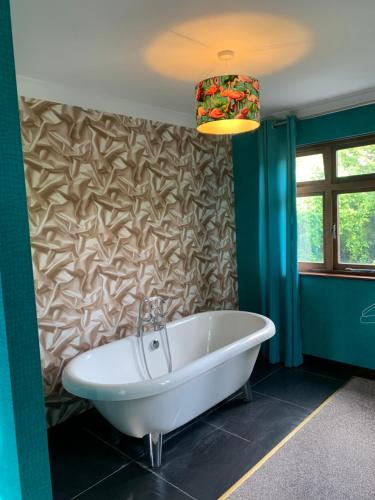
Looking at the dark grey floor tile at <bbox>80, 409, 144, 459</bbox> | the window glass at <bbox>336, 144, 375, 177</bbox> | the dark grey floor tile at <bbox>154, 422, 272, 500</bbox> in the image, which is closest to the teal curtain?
the window glass at <bbox>336, 144, 375, 177</bbox>

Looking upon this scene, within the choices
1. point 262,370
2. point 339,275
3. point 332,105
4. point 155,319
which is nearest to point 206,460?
point 155,319

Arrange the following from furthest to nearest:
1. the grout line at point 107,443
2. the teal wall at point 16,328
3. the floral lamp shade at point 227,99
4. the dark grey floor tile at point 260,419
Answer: the dark grey floor tile at point 260,419 < the grout line at point 107,443 < the floral lamp shade at point 227,99 < the teal wall at point 16,328

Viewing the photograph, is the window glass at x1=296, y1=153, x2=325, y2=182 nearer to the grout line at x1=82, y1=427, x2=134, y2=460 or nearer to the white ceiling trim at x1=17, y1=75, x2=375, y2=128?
the white ceiling trim at x1=17, y1=75, x2=375, y2=128

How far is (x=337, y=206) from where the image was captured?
134 inches

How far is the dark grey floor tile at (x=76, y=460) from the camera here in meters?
2.08

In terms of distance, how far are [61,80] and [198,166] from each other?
148 centimetres

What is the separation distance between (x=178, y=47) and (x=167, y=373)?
1897 mm

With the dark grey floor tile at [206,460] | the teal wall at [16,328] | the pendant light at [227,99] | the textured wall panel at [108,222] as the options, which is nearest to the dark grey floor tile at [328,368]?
the textured wall panel at [108,222]

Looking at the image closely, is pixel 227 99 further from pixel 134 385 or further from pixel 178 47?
pixel 134 385

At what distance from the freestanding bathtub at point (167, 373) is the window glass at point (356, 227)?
108 cm

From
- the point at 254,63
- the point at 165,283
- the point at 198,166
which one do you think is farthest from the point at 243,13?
the point at 165,283

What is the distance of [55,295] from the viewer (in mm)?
2580

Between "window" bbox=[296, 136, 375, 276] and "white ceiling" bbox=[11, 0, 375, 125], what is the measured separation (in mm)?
514

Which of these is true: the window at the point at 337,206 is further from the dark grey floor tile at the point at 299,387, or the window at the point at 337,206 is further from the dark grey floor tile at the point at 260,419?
the dark grey floor tile at the point at 260,419
